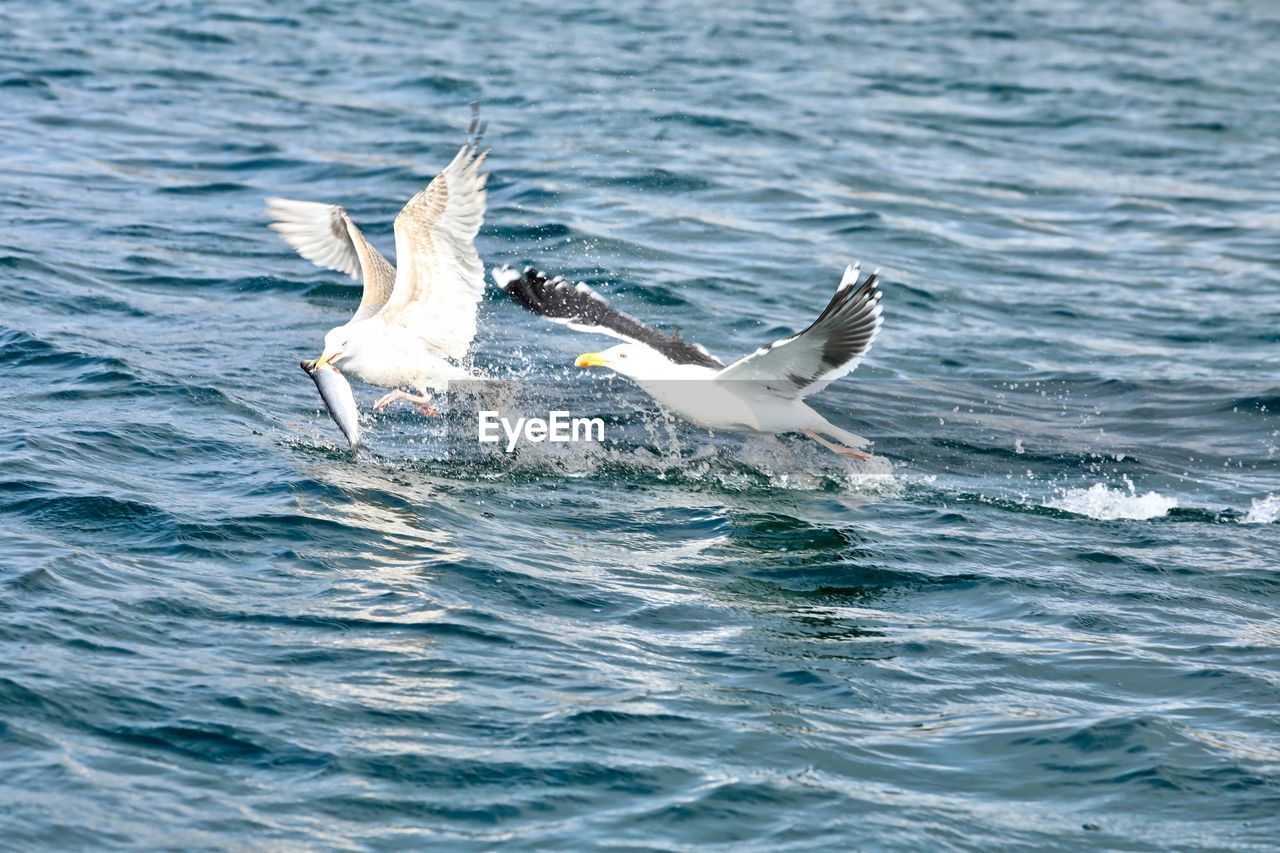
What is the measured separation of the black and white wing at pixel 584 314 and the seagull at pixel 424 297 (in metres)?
0.53

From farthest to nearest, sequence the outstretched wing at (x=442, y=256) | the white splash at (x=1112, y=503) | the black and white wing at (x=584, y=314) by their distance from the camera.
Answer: the black and white wing at (x=584, y=314) < the outstretched wing at (x=442, y=256) < the white splash at (x=1112, y=503)

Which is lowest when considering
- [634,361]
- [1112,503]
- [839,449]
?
[1112,503]

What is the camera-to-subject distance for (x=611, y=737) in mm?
6895

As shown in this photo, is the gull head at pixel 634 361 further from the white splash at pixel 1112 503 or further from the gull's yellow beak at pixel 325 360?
the white splash at pixel 1112 503

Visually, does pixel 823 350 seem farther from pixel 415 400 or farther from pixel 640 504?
pixel 415 400

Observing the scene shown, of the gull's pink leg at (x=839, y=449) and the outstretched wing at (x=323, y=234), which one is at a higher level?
the outstretched wing at (x=323, y=234)

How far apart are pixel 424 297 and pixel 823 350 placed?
2959 mm

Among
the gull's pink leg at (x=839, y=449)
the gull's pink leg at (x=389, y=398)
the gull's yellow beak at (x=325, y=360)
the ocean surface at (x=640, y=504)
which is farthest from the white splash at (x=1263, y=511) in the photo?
the gull's yellow beak at (x=325, y=360)

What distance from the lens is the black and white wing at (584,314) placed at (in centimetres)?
1116

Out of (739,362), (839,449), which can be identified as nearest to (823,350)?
(739,362)

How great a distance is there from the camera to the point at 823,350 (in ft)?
32.2

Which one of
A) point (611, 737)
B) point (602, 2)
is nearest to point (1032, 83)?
point (602, 2)

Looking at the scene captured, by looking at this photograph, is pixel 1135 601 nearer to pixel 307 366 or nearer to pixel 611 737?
pixel 611 737

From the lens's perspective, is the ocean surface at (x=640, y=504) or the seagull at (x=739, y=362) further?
the seagull at (x=739, y=362)
